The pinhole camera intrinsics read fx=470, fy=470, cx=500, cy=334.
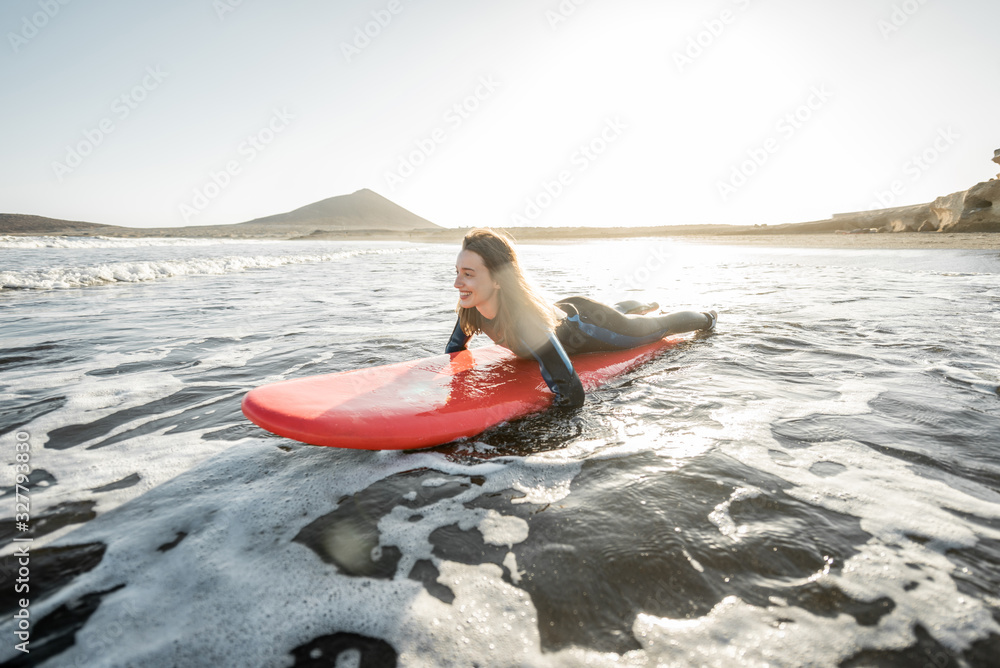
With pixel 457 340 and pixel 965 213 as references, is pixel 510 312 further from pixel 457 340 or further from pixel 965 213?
pixel 965 213

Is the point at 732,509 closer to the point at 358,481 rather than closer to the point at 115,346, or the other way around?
the point at 358,481

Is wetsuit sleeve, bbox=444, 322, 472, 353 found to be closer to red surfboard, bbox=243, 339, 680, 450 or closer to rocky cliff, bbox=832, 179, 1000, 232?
red surfboard, bbox=243, 339, 680, 450

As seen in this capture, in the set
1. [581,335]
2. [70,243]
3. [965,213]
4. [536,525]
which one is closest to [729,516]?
[536,525]

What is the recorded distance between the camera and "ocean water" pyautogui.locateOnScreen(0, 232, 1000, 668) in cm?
153

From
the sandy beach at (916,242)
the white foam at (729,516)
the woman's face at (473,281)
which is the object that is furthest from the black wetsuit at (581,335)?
the sandy beach at (916,242)

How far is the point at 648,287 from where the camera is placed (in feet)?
34.1

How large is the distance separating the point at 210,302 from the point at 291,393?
6.69 m

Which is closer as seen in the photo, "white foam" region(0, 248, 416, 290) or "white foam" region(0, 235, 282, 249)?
"white foam" region(0, 248, 416, 290)

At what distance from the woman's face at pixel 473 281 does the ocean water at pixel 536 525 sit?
3.15ft

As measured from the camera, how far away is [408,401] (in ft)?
10.1

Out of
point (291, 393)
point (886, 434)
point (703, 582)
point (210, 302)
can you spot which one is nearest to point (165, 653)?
point (291, 393)

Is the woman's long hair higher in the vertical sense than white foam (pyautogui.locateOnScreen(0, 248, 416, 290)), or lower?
higher

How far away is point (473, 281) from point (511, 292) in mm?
298

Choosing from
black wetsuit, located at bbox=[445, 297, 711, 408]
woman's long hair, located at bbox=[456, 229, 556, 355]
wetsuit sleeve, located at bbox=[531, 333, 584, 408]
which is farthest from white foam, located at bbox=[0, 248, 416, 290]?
wetsuit sleeve, located at bbox=[531, 333, 584, 408]
